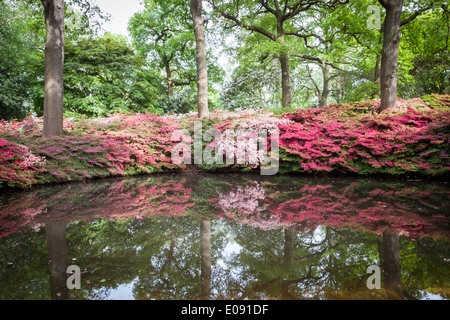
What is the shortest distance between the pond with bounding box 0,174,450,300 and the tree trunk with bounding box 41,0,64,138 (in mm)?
3300

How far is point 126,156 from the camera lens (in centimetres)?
793

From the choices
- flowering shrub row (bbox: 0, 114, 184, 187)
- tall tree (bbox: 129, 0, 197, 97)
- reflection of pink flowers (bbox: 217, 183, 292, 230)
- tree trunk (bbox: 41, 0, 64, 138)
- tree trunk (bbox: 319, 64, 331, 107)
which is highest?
tall tree (bbox: 129, 0, 197, 97)

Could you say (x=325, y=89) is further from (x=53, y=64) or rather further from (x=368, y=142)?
(x=53, y=64)

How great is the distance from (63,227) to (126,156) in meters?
4.93

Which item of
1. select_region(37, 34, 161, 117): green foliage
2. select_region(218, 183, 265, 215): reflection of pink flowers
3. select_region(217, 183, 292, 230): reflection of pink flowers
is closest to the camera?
select_region(217, 183, 292, 230): reflection of pink flowers

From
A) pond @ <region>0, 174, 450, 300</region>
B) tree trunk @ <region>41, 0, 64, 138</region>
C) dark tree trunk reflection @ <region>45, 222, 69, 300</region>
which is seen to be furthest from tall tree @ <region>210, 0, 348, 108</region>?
dark tree trunk reflection @ <region>45, 222, 69, 300</region>

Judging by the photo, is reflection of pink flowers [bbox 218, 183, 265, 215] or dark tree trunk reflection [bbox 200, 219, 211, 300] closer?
dark tree trunk reflection [bbox 200, 219, 211, 300]

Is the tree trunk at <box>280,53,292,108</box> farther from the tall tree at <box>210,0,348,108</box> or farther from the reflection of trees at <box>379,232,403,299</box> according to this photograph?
the reflection of trees at <box>379,232,403,299</box>

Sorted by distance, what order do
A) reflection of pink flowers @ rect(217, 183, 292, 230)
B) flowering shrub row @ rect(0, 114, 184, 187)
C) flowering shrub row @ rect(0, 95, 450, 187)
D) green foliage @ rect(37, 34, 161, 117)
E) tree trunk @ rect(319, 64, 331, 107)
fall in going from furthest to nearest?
tree trunk @ rect(319, 64, 331, 107) < green foliage @ rect(37, 34, 161, 117) < flowering shrub row @ rect(0, 95, 450, 187) < flowering shrub row @ rect(0, 114, 184, 187) < reflection of pink flowers @ rect(217, 183, 292, 230)

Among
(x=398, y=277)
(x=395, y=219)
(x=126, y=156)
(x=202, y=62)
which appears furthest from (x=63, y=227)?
(x=202, y=62)

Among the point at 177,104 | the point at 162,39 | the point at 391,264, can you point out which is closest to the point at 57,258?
the point at 391,264

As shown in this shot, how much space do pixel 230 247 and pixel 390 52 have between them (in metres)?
7.87

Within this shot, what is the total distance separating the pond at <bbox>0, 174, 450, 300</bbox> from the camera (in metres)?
1.86

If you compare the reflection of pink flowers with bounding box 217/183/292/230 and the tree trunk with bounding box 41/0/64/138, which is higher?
→ the tree trunk with bounding box 41/0/64/138
